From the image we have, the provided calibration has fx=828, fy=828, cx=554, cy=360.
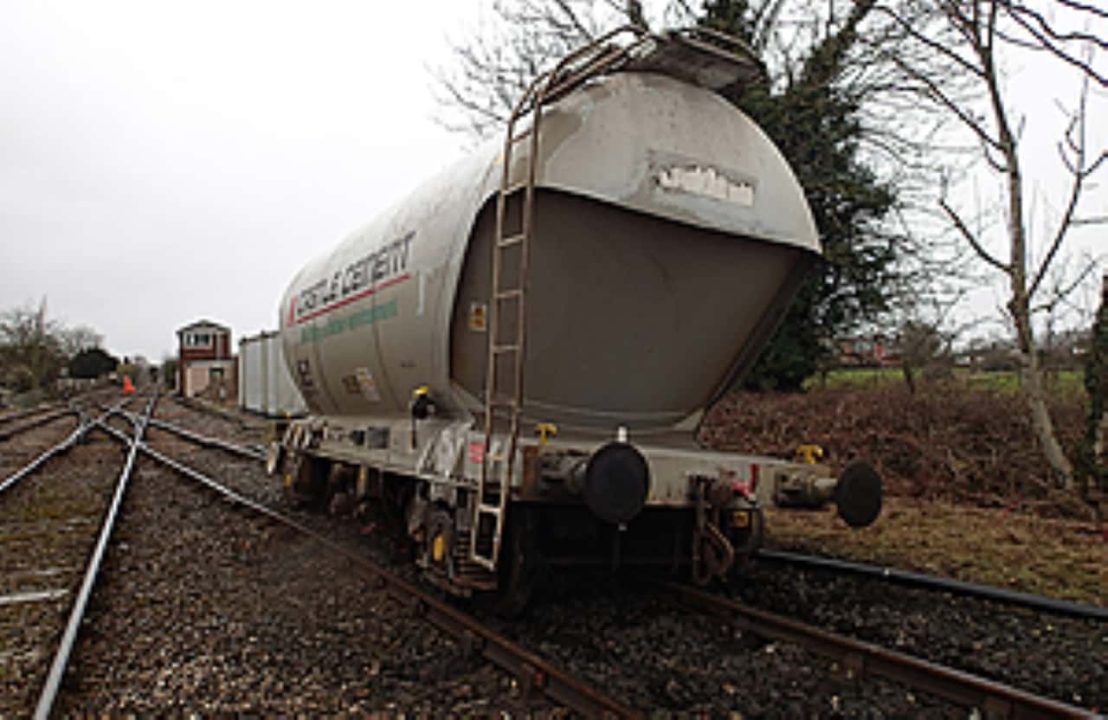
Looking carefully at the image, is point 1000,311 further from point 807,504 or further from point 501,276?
point 501,276

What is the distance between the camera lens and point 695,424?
5.97 meters

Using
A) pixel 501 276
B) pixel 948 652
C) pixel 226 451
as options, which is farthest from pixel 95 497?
pixel 948 652

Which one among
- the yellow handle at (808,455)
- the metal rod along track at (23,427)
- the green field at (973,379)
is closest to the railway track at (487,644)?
the yellow handle at (808,455)

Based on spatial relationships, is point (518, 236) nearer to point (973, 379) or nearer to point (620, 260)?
point (620, 260)

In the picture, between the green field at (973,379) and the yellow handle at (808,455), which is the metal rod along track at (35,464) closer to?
A: the yellow handle at (808,455)

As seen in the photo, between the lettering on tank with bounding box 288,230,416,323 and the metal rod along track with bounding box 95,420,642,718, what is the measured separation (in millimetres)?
2178

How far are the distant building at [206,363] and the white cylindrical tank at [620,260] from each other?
39683 millimetres

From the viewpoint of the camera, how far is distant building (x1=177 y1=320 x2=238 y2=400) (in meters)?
44.2

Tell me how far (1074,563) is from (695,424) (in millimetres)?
3481

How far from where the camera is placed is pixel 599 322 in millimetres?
5133

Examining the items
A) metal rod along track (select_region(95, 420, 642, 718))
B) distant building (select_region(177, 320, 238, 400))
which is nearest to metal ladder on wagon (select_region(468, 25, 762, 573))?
metal rod along track (select_region(95, 420, 642, 718))

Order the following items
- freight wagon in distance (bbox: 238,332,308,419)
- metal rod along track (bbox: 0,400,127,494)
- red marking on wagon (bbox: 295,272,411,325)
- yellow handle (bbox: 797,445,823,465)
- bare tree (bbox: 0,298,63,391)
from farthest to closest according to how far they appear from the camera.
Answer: bare tree (bbox: 0,298,63,391)
freight wagon in distance (bbox: 238,332,308,419)
metal rod along track (bbox: 0,400,127,494)
red marking on wagon (bbox: 295,272,411,325)
yellow handle (bbox: 797,445,823,465)

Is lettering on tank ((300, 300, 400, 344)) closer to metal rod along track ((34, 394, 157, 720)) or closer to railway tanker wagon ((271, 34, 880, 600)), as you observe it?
railway tanker wagon ((271, 34, 880, 600))

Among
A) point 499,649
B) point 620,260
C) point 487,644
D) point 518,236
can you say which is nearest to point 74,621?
point 487,644
